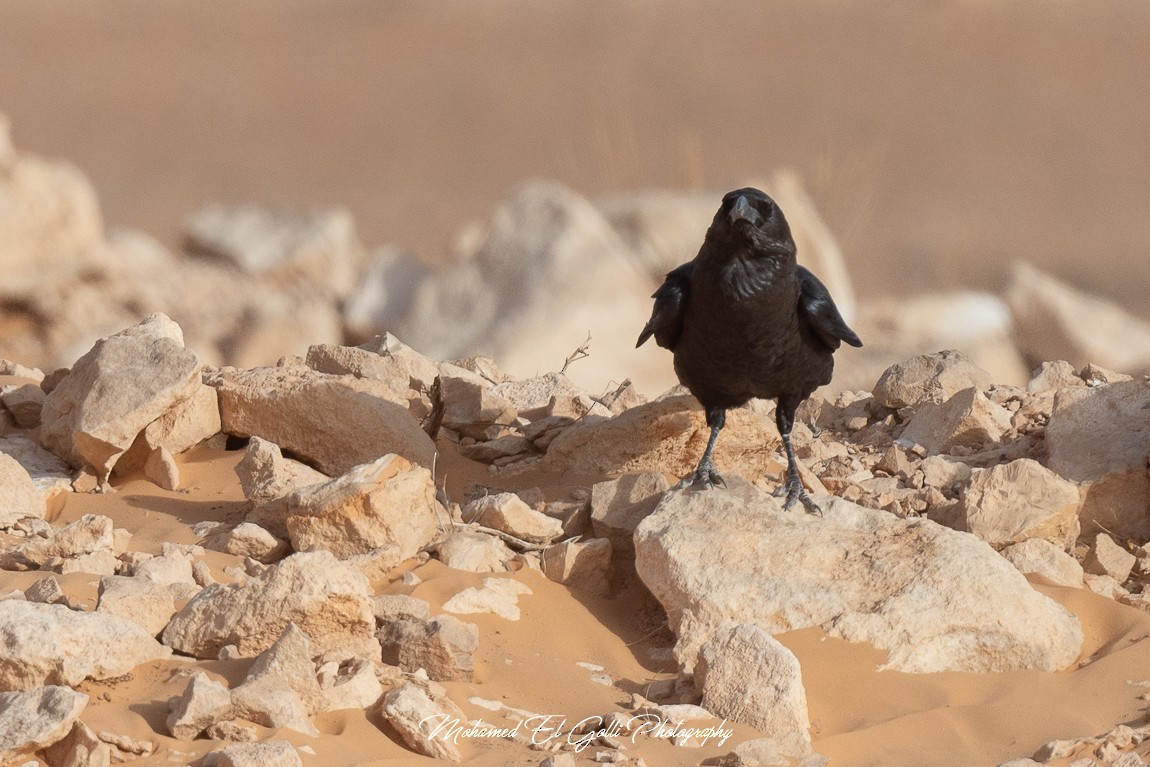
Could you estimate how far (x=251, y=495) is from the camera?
505 cm

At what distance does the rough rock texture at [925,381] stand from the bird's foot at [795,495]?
178 cm

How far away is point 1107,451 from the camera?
5.71 metres

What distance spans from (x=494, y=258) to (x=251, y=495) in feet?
23.4

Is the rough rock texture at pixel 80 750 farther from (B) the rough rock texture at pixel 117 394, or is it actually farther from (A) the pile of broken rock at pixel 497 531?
(B) the rough rock texture at pixel 117 394

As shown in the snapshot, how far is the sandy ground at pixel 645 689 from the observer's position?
3.59 metres

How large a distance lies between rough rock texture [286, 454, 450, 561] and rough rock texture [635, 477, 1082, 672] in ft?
2.65

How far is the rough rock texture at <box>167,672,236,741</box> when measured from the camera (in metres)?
3.39

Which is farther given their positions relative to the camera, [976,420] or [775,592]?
[976,420]

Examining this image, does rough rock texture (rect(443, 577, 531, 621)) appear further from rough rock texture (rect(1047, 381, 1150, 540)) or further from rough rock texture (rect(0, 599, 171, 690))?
rough rock texture (rect(1047, 381, 1150, 540))

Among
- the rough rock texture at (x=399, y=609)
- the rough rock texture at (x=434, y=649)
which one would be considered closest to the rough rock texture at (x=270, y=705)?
the rough rock texture at (x=434, y=649)

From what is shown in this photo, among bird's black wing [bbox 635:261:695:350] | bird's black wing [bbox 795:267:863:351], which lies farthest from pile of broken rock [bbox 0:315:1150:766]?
bird's black wing [bbox 795:267:863:351]

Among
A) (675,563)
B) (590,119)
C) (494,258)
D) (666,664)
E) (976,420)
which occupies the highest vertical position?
(590,119)

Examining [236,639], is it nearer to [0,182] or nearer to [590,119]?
[0,182]

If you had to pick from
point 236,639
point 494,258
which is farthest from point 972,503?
point 494,258
